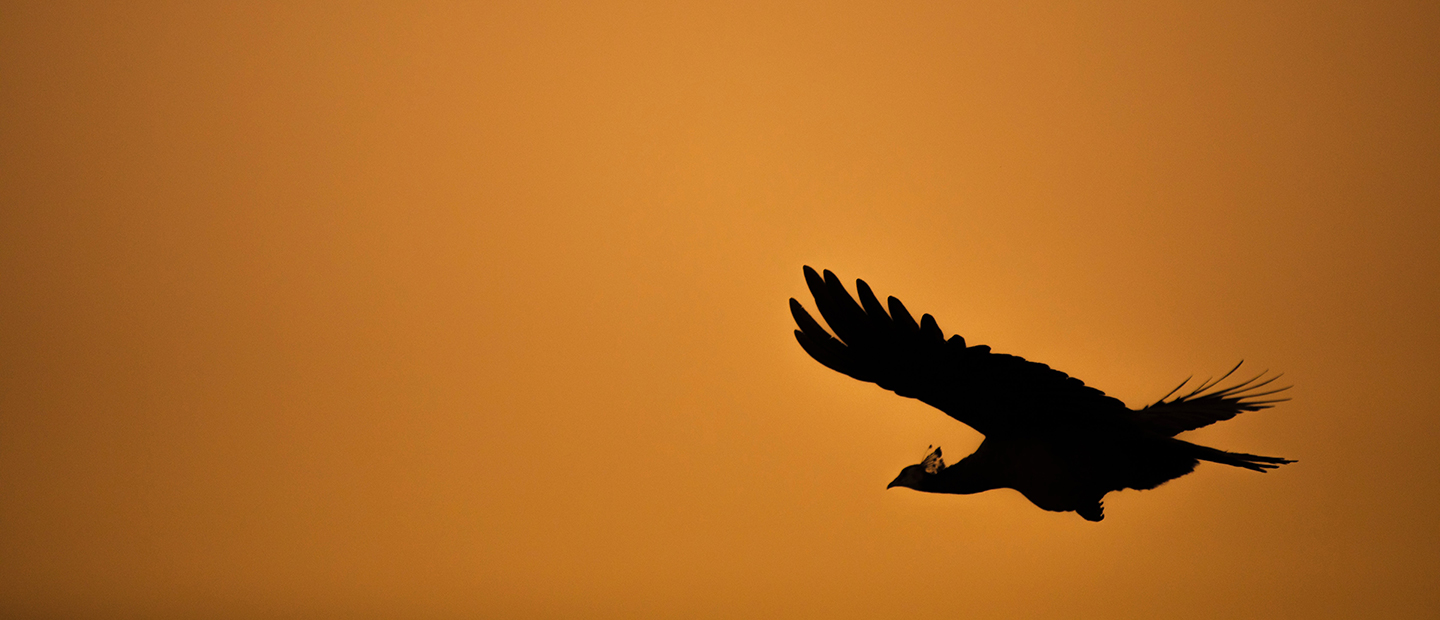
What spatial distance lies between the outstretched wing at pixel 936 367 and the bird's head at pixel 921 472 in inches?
14.5

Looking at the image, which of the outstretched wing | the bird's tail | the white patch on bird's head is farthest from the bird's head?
the bird's tail

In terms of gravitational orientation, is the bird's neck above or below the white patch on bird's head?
below

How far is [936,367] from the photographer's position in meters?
2.63

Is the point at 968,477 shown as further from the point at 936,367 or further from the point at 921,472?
the point at 936,367

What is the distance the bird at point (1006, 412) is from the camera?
8.39 ft

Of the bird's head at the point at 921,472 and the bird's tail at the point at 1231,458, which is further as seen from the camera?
the bird's head at the point at 921,472

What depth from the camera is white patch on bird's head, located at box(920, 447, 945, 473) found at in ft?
10.3

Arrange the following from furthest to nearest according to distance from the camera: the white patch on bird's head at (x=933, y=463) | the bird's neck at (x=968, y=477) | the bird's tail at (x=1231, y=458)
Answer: the white patch on bird's head at (x=933, y=463)
the bird's neck at (x=968, y=477)
the bird's tail at (x=1231, y=458)

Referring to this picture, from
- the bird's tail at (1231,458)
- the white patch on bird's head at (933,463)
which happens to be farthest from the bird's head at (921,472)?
the bird's tail at (1231,458)

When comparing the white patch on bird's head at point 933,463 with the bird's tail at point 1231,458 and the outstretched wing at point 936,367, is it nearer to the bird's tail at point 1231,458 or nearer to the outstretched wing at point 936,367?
the outstretched wing at point 936,367

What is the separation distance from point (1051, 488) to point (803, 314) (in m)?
1.01

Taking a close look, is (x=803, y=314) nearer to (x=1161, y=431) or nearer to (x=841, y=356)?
(x=841, y=356)

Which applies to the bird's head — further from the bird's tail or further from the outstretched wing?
the bird's tail

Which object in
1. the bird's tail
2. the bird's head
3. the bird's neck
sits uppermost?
the bird's head
